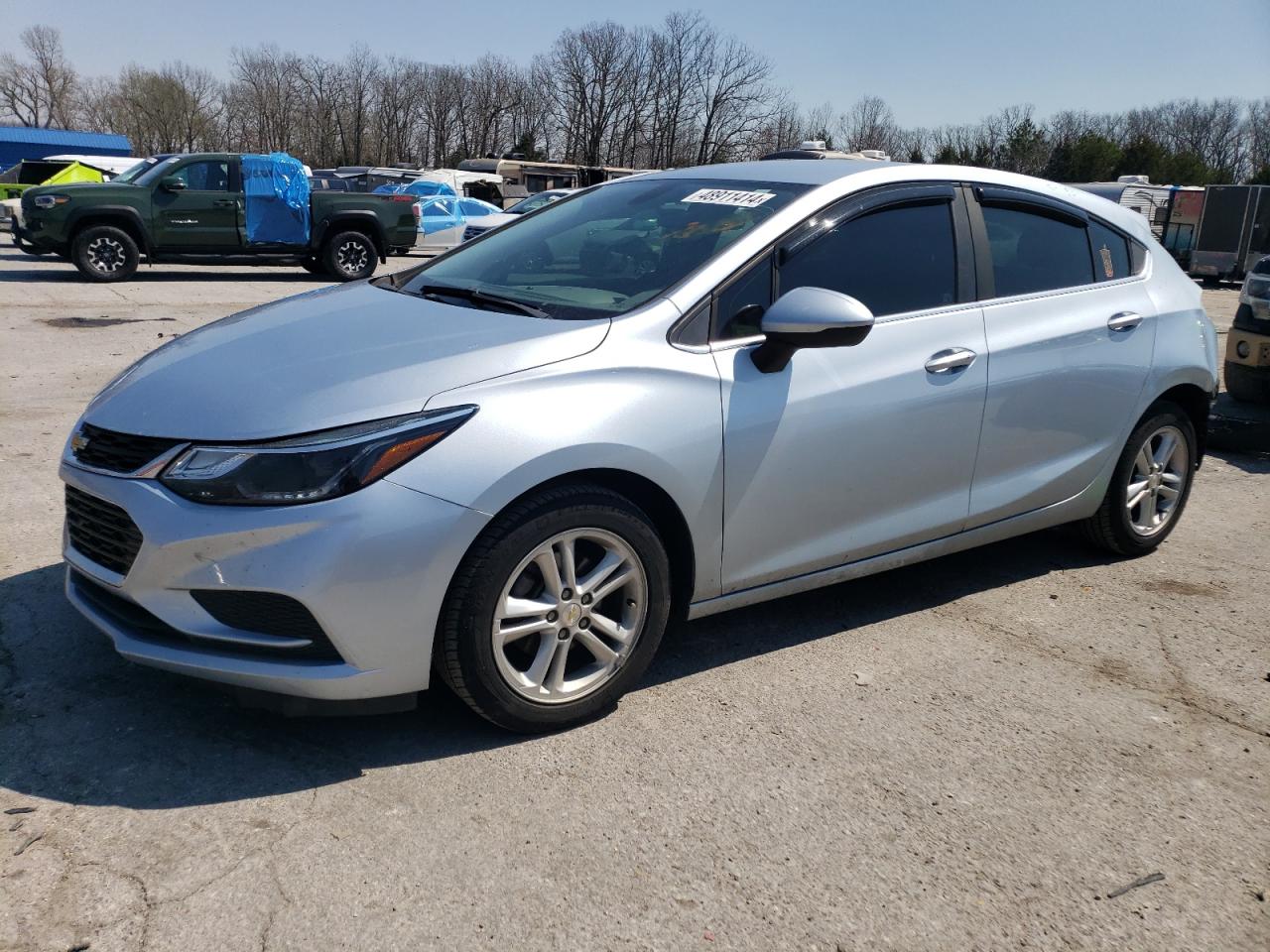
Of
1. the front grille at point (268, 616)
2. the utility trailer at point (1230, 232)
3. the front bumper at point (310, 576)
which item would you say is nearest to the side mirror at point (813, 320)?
the front bumper at point (310, 576)

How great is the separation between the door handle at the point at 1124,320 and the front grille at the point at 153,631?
340 cm

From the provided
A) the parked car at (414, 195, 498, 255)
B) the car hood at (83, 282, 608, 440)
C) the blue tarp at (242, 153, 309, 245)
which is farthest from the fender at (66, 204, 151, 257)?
the car hood at (83, 282, 608, 440)

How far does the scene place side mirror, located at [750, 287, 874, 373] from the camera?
3328 millimetres

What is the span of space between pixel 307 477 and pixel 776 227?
70.2 inches

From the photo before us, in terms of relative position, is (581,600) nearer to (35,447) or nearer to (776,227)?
(776,227)

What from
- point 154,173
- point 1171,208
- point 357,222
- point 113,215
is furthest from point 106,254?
point 1171,208

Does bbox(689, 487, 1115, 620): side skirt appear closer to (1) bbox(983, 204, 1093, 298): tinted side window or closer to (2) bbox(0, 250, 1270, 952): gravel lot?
(2) bbox(0, 250, 1270, 952): gravel lot

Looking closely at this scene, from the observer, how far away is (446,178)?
124 ft

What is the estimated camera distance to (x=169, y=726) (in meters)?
3.17

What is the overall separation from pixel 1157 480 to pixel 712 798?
10.0ft

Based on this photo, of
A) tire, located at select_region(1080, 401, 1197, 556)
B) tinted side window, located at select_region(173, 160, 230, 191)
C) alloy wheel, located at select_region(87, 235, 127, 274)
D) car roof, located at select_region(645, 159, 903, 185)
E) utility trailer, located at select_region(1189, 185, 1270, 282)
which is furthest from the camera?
utility trailer, located at select_region(1189, 185, 1270, 282)

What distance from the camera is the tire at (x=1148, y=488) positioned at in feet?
15.7

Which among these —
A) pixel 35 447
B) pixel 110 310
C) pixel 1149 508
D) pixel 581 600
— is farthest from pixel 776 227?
pixel 110 310

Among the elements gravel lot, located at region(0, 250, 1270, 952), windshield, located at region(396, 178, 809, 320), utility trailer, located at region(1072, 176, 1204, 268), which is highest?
utility trailer, located at region(1072, 176, 1204, 268)
